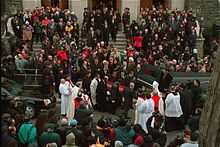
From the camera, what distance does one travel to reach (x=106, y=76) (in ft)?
59.5

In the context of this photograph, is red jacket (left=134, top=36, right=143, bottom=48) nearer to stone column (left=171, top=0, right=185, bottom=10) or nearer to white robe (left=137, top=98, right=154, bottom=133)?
stone column (left=171, top=0, right=185, bottom=10)

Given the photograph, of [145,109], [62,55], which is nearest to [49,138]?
[145,109]

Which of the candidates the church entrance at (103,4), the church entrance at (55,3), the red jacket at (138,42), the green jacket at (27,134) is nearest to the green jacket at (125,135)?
the green jacket at (27,134)

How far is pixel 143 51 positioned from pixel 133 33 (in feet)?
6.50

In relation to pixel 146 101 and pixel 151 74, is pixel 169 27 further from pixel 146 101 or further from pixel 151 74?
pixel 146 101

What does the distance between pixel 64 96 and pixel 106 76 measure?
2.12m

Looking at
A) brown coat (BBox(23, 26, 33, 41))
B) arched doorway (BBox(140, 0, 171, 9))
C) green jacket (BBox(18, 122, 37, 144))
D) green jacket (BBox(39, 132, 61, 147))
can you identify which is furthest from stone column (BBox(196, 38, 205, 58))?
green jacket (BBox(39, 132, 61, 147))

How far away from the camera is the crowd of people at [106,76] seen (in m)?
10.9

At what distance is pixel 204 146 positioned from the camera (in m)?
3.24

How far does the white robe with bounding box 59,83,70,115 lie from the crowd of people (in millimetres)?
31

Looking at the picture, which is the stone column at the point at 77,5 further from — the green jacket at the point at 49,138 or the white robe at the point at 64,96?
the green jacket at the point at 49,138

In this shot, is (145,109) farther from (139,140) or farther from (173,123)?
(139,140)

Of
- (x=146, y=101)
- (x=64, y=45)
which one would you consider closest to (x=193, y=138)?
(x=146, y=101)

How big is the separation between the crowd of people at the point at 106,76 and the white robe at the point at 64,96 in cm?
3
